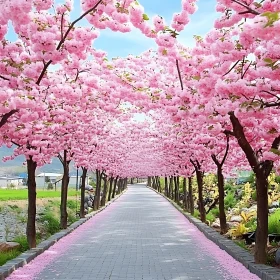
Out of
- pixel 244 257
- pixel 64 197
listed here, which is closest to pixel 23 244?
pixel 64 197

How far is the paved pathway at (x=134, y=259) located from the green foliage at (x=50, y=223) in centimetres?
144

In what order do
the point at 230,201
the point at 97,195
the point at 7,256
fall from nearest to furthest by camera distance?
the point at 7,256 → the point at 97,195 → the point at 230,201

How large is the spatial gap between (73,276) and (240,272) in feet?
10.6

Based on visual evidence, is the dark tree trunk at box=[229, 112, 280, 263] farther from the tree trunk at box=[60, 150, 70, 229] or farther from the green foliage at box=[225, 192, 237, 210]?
the green foliage at box=[225, 192, 237, 210]

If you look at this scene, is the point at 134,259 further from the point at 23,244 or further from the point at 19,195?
the point at 19,195

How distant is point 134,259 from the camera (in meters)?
11.1

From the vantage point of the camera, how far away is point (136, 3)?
835 centimetres

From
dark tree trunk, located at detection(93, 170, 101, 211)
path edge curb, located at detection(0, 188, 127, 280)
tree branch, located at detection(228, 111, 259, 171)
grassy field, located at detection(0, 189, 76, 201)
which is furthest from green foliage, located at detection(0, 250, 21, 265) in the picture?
grassy field, located at detection(0, 189, 76, 201)

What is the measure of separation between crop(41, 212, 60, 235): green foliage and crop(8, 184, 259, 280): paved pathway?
1.44 metres

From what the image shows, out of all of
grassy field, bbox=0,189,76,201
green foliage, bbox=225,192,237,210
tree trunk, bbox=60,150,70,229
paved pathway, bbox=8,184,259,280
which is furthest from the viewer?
grassy field, bbox=0,189,76,201

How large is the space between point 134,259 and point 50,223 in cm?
893

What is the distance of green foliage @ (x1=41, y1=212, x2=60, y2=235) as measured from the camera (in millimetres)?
18348

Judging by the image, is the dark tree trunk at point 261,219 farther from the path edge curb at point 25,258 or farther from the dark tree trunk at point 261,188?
the path edge curb at point 25,258

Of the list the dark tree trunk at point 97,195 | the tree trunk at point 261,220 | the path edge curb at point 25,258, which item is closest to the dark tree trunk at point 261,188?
the tree trunk at point 261,220
